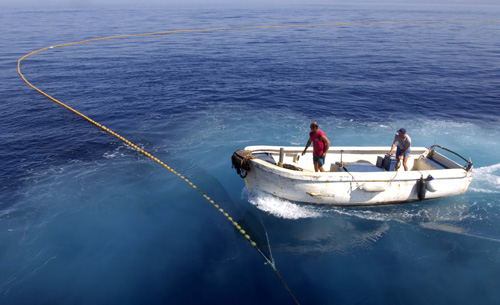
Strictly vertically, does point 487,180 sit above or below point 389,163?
below

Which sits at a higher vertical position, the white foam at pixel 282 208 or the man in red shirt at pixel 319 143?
the man in red shirt at pixel 319 143

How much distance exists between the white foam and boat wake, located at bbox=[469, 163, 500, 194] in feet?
19.2

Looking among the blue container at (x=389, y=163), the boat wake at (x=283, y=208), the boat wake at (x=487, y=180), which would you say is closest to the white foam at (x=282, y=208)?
the boat wake at (x=283, y=208)

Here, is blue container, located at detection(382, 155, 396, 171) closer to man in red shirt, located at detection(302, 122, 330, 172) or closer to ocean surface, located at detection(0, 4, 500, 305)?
ocean surface, located at detection(0, 4, 500, 305)

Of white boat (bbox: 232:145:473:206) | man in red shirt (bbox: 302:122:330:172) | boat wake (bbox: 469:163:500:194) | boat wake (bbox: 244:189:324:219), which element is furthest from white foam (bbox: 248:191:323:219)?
boat wake (bbox: 469:163:500:194)

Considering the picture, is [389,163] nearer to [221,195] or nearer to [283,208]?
[283,208]

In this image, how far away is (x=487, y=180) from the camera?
1166 centimetres

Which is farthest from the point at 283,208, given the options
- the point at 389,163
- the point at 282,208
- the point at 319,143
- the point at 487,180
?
the point at 487,180

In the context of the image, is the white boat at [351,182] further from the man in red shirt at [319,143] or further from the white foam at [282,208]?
the man in red shirt at [319,143]

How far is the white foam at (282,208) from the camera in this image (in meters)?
9.87

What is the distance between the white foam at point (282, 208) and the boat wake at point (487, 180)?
19.2 feet

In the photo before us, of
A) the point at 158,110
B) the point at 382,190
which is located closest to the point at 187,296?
the point at 382,190

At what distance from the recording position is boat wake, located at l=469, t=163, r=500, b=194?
36.6ft

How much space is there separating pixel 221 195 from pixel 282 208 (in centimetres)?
220
